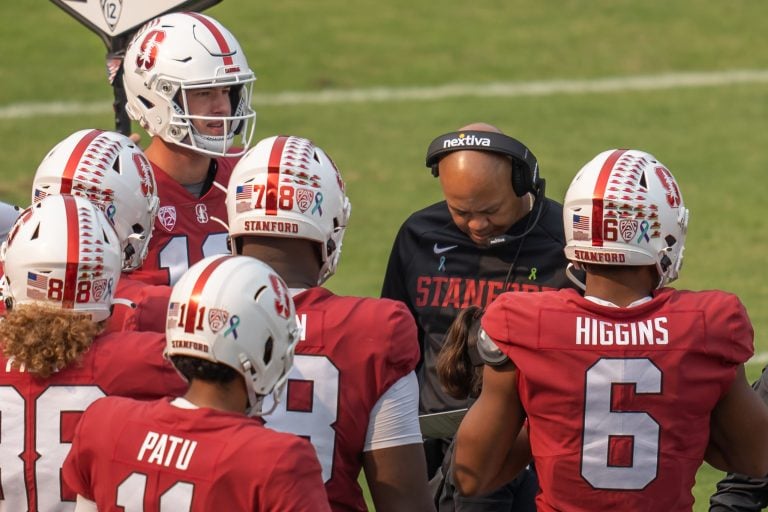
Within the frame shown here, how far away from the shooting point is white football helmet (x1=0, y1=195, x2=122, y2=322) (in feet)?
12.8

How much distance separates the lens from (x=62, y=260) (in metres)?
3.91

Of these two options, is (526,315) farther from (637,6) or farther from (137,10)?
(637,6)

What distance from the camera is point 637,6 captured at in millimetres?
18078

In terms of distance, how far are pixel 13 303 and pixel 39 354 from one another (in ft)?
0.76

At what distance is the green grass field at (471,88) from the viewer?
13.4 meters

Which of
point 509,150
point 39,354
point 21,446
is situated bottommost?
point 21,446

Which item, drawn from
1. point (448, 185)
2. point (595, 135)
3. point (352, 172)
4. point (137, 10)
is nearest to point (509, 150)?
point (448, 185)

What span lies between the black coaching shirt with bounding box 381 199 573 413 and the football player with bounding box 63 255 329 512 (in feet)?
6.52

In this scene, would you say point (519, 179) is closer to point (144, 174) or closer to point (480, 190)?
point (480, 190)

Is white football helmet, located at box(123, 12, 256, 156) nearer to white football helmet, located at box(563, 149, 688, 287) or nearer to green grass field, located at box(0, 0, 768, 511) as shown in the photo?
white football helmet, located at box(563, 149, 688, 287)

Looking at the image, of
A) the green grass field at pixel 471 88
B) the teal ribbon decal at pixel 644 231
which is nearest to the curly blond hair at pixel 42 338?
the teal ribbon decal at pixel 644 231

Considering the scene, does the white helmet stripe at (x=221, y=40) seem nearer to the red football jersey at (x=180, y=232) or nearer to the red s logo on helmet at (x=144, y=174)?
the red football jersey at (x=180, y=232)

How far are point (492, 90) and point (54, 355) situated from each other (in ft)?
41.3

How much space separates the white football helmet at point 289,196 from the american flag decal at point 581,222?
2.33ft
